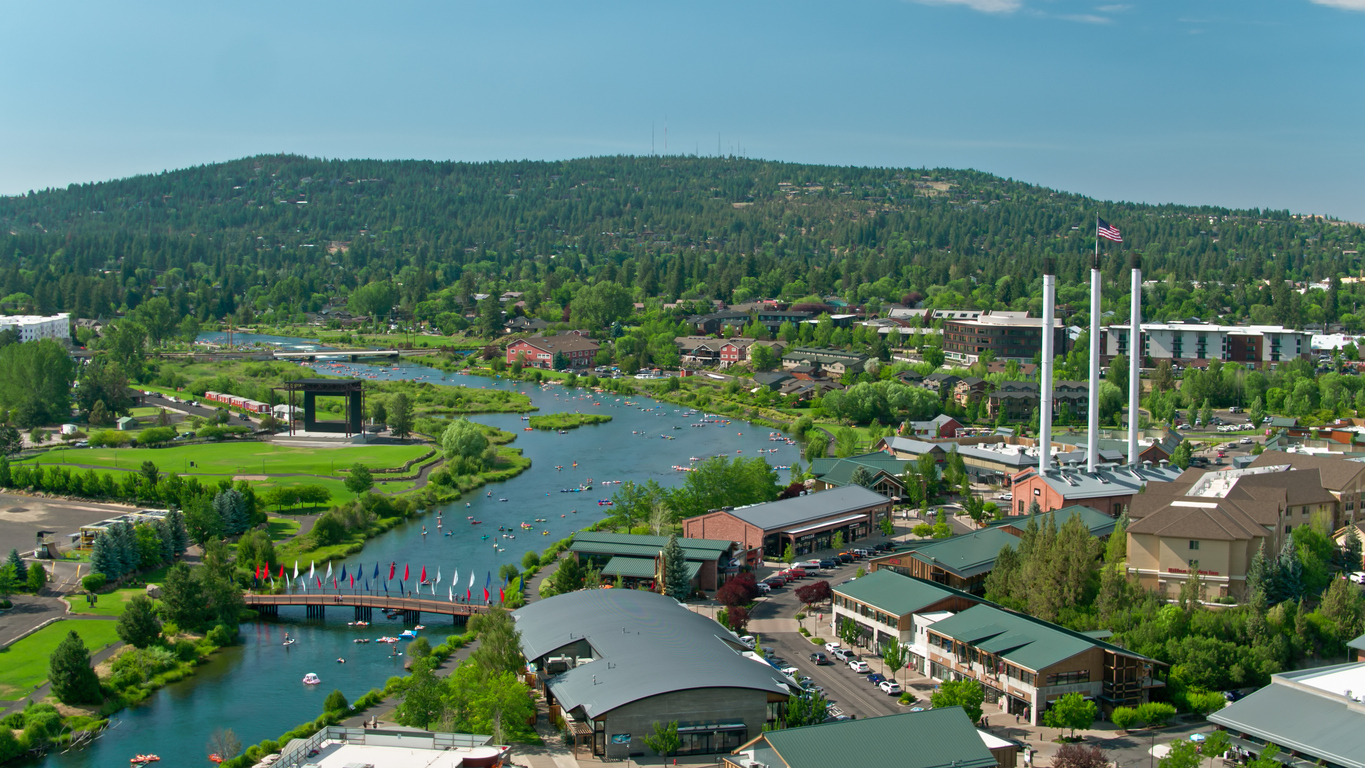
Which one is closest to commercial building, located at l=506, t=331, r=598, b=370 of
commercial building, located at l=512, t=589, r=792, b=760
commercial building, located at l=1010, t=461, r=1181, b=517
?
commercial building, located at l=1010, t=461, r=1181, b=517

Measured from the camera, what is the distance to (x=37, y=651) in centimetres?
2070

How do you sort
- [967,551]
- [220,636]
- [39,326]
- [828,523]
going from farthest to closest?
1. [39,326]
2. [828,523]
3. [967,551]
4. [220,636]

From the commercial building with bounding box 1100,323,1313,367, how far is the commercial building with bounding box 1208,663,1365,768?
40.4 m

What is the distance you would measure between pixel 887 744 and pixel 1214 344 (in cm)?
4792

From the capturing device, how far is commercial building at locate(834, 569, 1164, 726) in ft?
57.9

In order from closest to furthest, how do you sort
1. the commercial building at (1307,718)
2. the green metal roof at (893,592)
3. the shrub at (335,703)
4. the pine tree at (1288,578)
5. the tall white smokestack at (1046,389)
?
the commercial building at (1307,718), the shrub at (335,703), the green metal roof at (893,592), the pine tree at (1288,578), the tall white smokestack at (1046,389)

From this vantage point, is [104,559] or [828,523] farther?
[828,523]

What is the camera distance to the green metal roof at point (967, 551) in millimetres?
23516

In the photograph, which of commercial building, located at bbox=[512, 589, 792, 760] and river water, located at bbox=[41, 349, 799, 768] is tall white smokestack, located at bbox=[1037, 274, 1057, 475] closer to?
river water, located at bbox=[41, 349, 799, 768]

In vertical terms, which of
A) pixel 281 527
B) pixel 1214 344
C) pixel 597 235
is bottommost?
pixel 281 527

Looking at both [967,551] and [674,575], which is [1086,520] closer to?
[967,551]

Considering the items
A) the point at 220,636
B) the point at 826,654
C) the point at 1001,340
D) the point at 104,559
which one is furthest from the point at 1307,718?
the point at 1001,340

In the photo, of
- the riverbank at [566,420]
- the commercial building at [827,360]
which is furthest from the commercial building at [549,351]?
the riverbank at [566,420]

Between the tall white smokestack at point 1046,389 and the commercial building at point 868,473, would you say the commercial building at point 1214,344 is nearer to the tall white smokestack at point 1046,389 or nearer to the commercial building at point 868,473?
the tall white smokestack at point 1046,389
